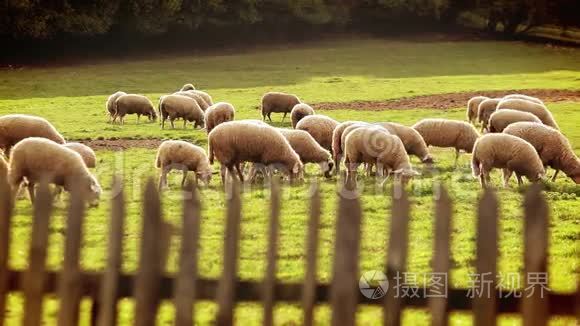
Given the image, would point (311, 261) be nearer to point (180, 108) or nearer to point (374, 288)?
point (374, 288)

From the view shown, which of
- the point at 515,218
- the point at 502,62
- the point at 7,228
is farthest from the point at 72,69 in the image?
the point at 7,228

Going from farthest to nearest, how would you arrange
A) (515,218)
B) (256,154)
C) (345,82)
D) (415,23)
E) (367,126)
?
(415,23) < (345,82) < (367,126) < (256,154) < (515,218)

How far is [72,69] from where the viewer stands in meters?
42.8

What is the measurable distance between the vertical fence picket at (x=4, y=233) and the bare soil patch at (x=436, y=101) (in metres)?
24.9

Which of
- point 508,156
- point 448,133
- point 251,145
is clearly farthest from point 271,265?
point 448,133

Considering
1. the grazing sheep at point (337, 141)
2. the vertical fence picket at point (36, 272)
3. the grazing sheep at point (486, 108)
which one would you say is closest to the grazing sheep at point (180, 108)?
the grazing sheep at point (486, 108)

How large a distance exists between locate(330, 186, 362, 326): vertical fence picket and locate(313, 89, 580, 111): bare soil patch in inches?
991

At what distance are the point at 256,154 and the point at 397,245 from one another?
10.5 m

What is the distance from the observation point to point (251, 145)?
14422 mm

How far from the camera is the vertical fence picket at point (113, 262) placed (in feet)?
14.3

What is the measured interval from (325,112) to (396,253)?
24.1 m

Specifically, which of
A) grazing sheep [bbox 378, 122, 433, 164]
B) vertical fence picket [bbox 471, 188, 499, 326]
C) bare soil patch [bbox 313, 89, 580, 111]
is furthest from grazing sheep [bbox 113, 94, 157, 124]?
vertical fence picket [bbox 471, 188, 499, 326]

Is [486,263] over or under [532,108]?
over

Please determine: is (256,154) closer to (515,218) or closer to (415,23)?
(515,218)
